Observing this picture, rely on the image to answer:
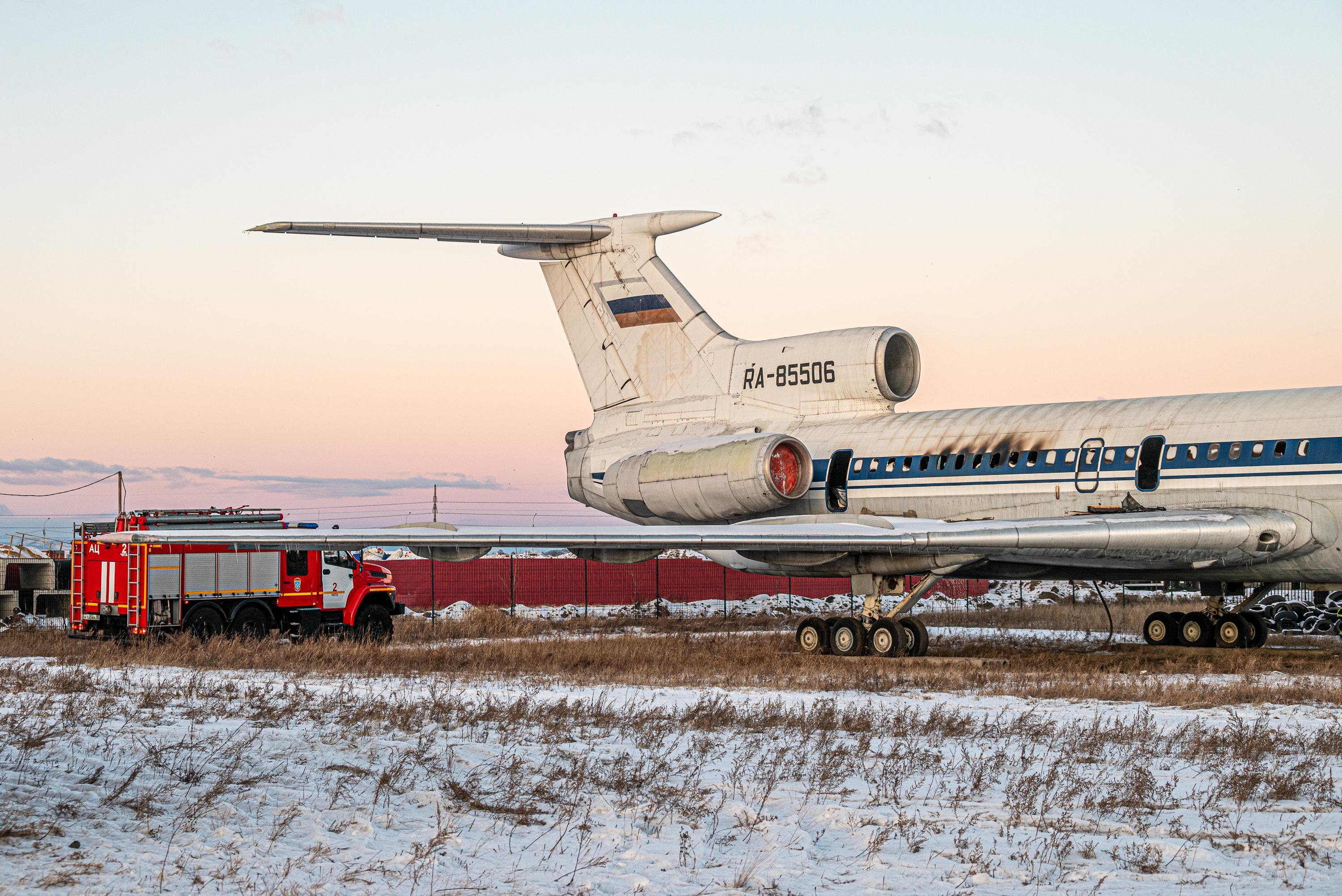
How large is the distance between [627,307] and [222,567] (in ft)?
29.2

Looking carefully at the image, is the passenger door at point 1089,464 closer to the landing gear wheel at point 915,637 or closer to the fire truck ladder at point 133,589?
the landing gear wheel at point 915,637

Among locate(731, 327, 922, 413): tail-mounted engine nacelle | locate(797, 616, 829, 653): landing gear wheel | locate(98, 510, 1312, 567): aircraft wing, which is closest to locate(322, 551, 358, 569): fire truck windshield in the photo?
locate(98, 510, 1312, 567): aircraft wing

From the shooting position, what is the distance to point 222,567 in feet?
73.7

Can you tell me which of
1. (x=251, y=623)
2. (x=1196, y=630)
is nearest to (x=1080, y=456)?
(x=1196, y=630)

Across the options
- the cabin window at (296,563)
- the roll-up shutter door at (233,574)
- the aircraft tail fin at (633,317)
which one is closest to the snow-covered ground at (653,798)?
the roll-up shutter door at (233,574)

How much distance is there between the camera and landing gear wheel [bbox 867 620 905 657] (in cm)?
1958

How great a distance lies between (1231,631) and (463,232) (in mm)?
14682

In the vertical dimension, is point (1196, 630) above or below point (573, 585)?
above

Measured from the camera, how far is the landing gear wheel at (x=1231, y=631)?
2134cm

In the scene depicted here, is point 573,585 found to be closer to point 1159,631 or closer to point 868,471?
point 868,471

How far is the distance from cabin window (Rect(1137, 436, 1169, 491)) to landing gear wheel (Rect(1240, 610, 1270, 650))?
453cm

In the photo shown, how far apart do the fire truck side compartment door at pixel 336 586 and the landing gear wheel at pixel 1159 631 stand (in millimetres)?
14179

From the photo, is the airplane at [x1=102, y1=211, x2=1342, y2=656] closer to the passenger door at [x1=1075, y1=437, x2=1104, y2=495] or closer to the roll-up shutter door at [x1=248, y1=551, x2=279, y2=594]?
the passenger door at [x1=1075, y1=437, x2=1104, y2=495]

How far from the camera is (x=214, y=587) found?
22.4 metres
